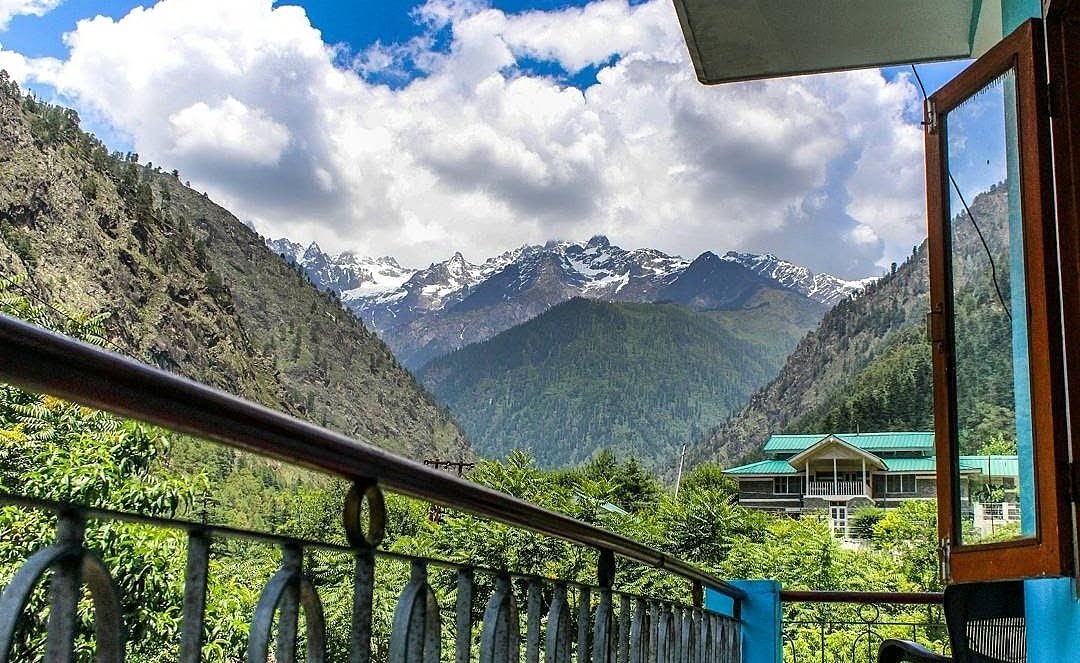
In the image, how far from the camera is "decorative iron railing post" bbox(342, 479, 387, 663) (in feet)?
2.54

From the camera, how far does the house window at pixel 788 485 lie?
34.3m

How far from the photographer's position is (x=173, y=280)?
4531 cm

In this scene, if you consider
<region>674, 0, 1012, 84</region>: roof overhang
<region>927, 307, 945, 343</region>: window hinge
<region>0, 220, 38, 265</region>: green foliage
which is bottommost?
<region>927, 307, 945, 343</region>: window hinge

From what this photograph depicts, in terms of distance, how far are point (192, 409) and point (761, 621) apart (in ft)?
8.21

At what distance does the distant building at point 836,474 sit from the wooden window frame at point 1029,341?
2188cm

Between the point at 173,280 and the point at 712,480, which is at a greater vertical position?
the point at 173,280

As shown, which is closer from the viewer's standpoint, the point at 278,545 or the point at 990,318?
the point at 278,545

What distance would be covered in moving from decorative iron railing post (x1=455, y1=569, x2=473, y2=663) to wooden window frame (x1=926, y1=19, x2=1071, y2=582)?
4.61 feet

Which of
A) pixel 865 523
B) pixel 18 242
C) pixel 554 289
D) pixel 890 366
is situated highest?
pixel 554 289

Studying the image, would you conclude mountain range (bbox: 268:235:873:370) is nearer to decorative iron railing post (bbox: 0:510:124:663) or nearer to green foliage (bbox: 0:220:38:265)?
green foliage (bbox: 0:220:38:265)

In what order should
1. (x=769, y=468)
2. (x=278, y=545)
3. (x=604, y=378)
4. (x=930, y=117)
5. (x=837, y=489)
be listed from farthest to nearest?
(x=604, y=378), (x=769, y=468), (x=837, y=489), (x=930, y=117), (x=278, y=545)

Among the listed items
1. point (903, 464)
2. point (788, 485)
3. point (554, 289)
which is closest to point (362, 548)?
point (903, 464)

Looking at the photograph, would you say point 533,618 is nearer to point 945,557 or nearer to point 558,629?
point 558,629

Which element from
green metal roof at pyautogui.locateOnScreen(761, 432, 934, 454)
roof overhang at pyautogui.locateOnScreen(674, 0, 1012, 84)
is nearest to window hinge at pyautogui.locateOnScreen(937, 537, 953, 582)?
roof overhang at pyautogui.locateOnScreen(674, 0, 1012, 84)
